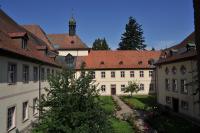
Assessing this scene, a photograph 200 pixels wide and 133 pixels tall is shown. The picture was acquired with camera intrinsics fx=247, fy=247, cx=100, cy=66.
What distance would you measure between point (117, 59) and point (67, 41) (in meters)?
12.4

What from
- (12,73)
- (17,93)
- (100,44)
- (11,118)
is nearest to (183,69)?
(17,93)

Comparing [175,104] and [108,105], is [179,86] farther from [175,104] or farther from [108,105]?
[108,105]

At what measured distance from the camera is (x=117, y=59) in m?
53.1

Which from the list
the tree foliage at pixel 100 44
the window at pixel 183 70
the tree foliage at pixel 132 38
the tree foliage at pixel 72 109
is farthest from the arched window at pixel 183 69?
the tree foliage at pixel 100 44

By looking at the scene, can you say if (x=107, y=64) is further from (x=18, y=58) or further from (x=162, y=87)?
(x=18, y=58)

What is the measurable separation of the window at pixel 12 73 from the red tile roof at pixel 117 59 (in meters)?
32.4

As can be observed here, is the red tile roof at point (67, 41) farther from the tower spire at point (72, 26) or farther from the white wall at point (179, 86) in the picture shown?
the white wall at point (179, 86)

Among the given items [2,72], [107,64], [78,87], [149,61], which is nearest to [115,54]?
[107,64]

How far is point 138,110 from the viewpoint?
32.8 m

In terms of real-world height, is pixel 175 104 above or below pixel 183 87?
below

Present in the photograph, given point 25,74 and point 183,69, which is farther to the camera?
point 183,69

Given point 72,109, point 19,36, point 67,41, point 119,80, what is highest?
point 67,41

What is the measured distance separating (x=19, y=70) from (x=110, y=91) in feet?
112

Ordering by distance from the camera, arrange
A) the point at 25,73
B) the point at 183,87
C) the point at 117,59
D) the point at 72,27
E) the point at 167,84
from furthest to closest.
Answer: the point at 72,27 < the point at 117,59 < the point at 167,84 < the point at 183,87 < the point at 25,73
